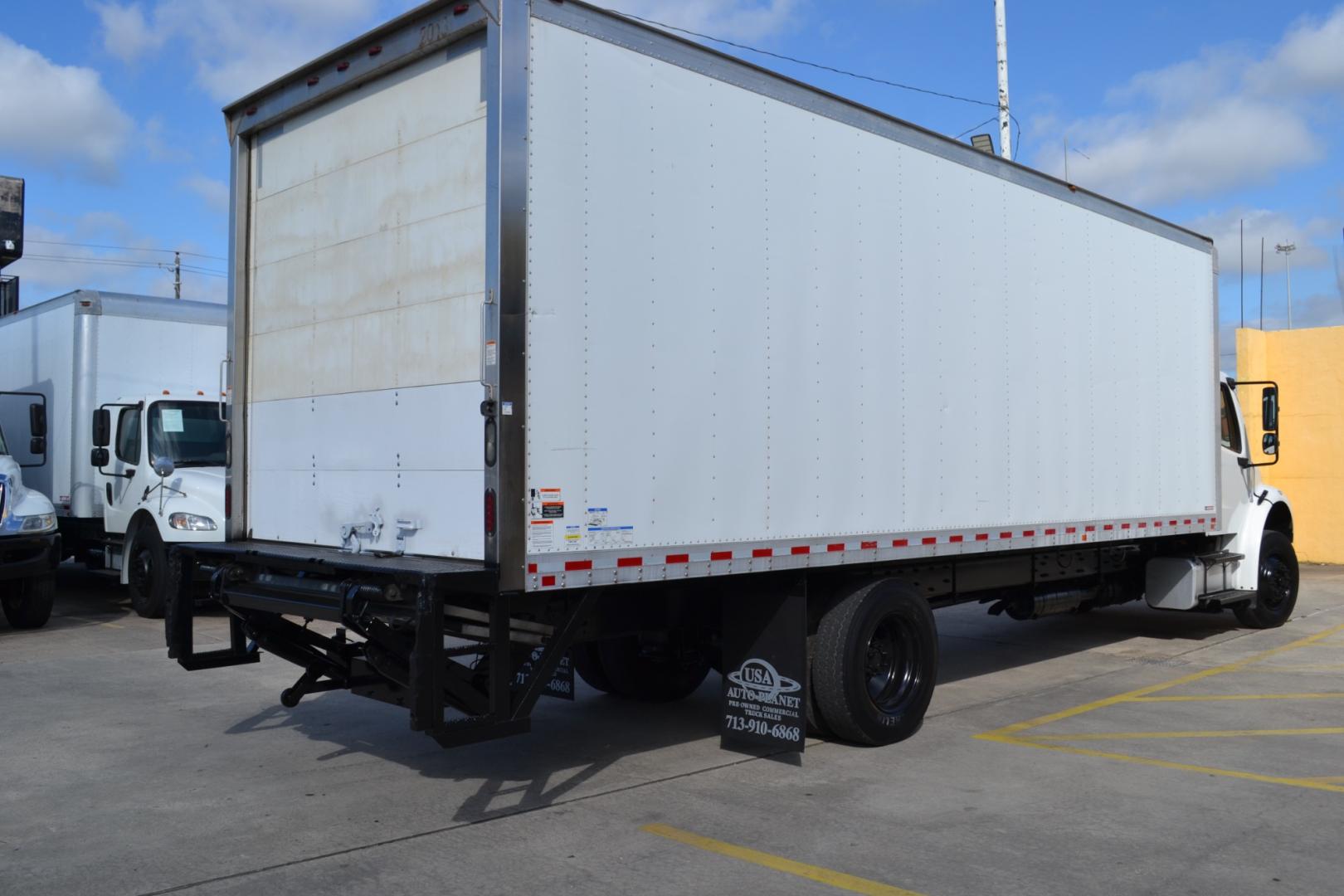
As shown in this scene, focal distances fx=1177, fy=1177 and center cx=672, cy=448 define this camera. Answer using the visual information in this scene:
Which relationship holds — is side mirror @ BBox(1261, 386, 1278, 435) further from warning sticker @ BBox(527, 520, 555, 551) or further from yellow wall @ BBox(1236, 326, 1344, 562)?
warning sticker @ BBox(527, 520, 555, 551)

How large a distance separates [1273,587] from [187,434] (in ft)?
39.5

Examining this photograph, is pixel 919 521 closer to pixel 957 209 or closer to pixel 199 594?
pixel 957 209

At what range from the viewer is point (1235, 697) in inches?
354

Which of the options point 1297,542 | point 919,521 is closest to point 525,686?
point 919,521

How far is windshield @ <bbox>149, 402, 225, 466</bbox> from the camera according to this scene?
13.2 m

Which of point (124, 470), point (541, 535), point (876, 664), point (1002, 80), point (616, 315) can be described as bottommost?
point (876, 664)

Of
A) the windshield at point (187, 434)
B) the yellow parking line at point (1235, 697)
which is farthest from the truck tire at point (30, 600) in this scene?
the yellow parking line at point (1235, 697)

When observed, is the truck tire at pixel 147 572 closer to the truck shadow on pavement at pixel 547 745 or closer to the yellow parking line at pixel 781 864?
the truck shadow on pavement at pixel 547 745

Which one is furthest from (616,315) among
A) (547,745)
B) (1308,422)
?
(1308,422)

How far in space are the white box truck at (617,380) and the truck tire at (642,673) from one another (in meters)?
0.03

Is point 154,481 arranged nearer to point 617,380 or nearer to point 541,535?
point 617,380

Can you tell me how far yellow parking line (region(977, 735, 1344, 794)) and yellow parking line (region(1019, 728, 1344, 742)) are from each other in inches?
6.2

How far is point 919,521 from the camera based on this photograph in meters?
7.46

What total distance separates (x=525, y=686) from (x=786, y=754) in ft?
7.06
